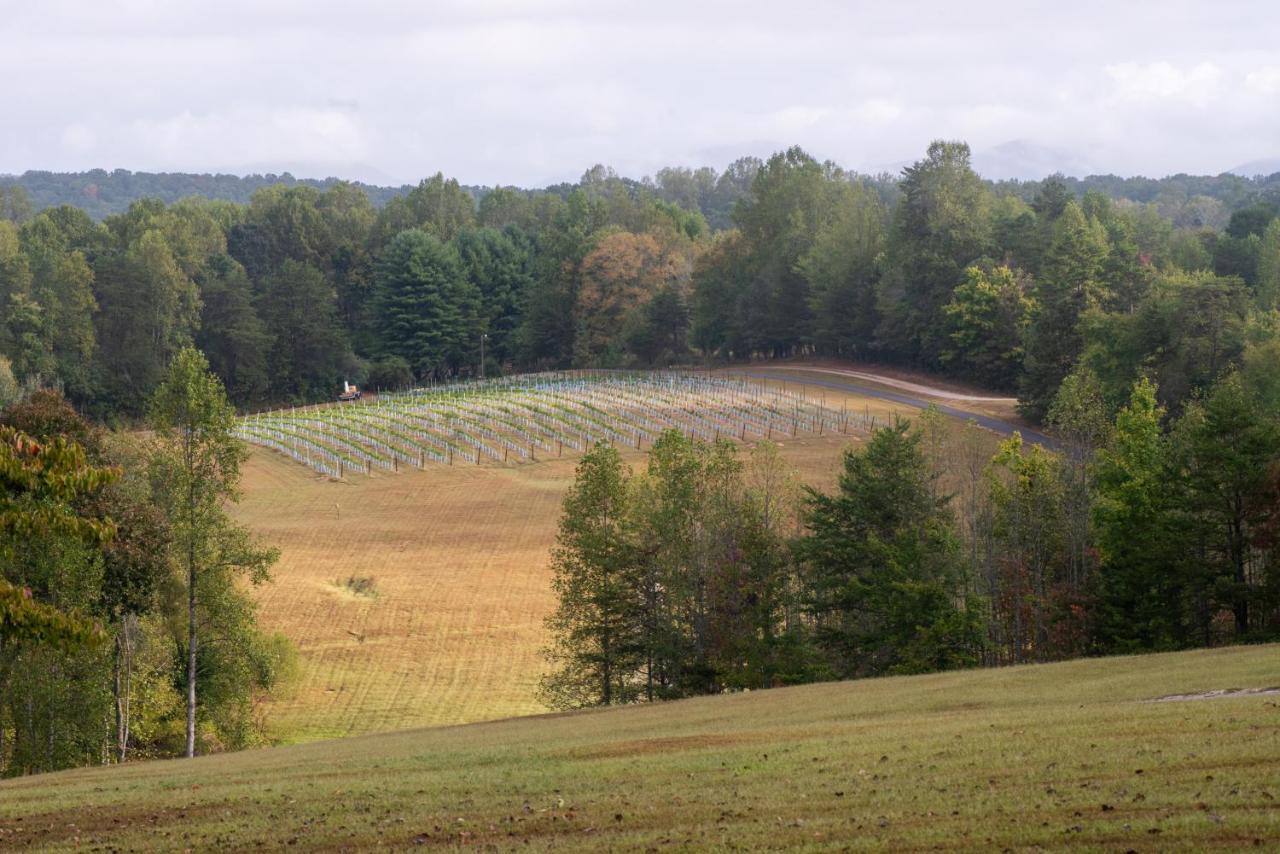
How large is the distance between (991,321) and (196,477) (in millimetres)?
72030

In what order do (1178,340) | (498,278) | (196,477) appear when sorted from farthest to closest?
(498,278) → (1178,340) → (196,477)

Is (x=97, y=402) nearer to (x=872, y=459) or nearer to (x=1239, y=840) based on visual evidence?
(x=872, y=459)

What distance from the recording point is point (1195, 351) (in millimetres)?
70312

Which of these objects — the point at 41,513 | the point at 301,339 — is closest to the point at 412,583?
the point at 41,513

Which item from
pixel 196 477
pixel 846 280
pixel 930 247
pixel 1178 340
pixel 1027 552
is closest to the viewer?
pixel 196 477

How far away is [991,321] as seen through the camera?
3898 inches

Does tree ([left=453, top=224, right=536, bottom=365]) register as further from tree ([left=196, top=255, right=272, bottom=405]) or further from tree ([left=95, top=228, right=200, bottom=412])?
tree ([left=95, top=228, right=200, bottom=412])

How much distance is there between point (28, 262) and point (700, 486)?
10219 cm

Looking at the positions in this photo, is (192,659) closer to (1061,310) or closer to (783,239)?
(1061,310)

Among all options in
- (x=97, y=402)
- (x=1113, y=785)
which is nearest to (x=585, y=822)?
(x=1113, y=785)

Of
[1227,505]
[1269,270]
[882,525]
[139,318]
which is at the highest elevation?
[1269,270]

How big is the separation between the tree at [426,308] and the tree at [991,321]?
180 ft

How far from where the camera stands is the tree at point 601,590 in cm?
4347

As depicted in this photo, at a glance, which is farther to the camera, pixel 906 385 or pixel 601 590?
pixel 906 385
